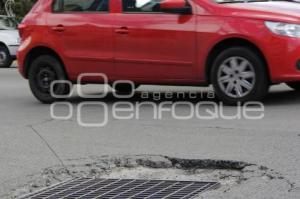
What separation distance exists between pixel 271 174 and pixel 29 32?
5.42 m

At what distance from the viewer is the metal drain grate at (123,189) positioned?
5.20 metres

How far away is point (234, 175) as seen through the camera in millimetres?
5605

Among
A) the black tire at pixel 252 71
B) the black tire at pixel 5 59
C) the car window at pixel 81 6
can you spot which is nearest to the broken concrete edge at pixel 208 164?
the black tire at pixel 252 71

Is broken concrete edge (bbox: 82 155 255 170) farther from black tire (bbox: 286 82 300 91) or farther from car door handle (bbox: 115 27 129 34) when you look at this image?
black tire (bbox: 286 82 300 91)

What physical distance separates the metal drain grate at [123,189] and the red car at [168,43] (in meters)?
3.26

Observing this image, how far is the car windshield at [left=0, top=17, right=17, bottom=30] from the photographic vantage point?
68.1 ft

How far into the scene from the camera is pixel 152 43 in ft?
29.3

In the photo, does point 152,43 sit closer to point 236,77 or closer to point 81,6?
point 236,77

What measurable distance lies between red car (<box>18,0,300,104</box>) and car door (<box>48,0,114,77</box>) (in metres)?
0.01

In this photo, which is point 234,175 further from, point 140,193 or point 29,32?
point 29,32

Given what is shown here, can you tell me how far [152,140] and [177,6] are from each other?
2295mm

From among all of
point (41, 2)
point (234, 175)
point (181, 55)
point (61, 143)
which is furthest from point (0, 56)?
point (234, 175)

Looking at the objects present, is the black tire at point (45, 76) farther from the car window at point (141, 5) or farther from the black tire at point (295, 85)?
the black tire at point (295, 85)

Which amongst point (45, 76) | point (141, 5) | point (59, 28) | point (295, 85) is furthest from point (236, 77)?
point (45, 76)
